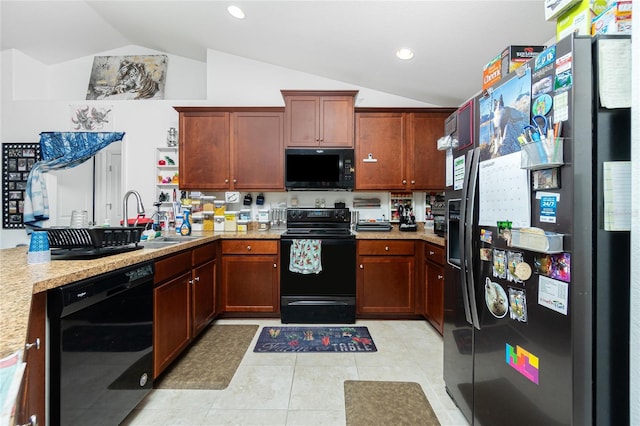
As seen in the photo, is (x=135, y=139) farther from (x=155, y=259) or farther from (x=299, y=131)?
(x=155, y=259)

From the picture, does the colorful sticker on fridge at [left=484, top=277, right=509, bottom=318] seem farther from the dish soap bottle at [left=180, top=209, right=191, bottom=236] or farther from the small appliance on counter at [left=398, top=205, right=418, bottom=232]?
the dish soap bottle at [left=180, top=209, right=191, bottom=236]

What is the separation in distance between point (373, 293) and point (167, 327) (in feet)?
6.17

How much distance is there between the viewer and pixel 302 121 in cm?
317

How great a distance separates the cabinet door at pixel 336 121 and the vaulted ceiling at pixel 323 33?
396 millimetres

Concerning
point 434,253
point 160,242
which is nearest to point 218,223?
point 160,242

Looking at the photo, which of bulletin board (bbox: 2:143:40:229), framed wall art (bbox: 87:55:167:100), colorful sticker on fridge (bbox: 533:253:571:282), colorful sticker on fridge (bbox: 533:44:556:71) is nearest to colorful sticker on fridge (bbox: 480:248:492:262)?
colorful sticker on fridge (bbox: 533:253:571:282)

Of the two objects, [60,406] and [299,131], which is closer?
[60,406]

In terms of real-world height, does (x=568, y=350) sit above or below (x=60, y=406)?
above

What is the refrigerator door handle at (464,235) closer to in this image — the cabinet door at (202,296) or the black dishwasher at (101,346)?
the black dishwasher at (101,346)

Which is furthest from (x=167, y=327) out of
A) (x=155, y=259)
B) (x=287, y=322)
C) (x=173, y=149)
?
(x=173, y=149)

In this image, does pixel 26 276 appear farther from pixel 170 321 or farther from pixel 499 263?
pixel 499 263

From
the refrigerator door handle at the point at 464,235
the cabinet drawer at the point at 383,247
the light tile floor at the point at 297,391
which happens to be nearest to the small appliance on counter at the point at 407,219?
the cabinet drawer at the point at 383,247

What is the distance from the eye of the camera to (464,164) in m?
1.48

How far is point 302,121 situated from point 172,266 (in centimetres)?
205
